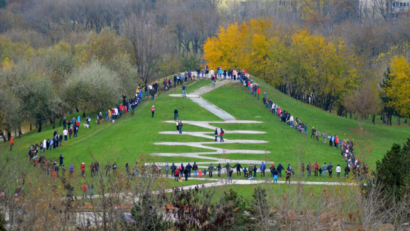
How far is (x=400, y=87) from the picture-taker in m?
69.9

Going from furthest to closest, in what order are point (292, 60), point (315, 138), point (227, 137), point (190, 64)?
point (190, 64)
point (292, 60)
point (315, 138)
point (227, 137)

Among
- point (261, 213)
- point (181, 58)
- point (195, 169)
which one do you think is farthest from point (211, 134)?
point (181, 58)

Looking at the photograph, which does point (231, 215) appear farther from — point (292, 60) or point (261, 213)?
point (292, 60)

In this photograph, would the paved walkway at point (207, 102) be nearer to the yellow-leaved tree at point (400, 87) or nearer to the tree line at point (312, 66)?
the tree line at point (312, 66)

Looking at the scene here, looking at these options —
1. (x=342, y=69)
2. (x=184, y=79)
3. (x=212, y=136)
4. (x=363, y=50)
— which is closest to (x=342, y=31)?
(x=363, y=50)

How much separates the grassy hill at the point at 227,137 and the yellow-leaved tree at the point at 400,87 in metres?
4.89

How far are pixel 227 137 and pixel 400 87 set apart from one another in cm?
3238

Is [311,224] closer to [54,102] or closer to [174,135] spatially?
[174,135]

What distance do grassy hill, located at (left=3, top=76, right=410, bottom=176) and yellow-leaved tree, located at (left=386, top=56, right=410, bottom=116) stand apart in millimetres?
4895

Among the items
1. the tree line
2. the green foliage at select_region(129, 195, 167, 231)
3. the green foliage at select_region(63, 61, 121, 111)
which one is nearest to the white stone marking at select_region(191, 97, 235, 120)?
the green foliage at select_region(63, 61, 121, 111)

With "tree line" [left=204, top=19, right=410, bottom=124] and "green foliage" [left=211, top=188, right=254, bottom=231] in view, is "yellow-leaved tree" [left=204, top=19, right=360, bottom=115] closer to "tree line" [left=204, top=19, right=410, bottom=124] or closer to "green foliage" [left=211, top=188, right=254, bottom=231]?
"tree line" [left=204, top=19, right=410, bottom=124]

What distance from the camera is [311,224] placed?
19.6 metres

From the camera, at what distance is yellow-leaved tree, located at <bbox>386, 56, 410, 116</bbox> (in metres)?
68.8

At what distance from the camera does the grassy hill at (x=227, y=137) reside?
145ft
